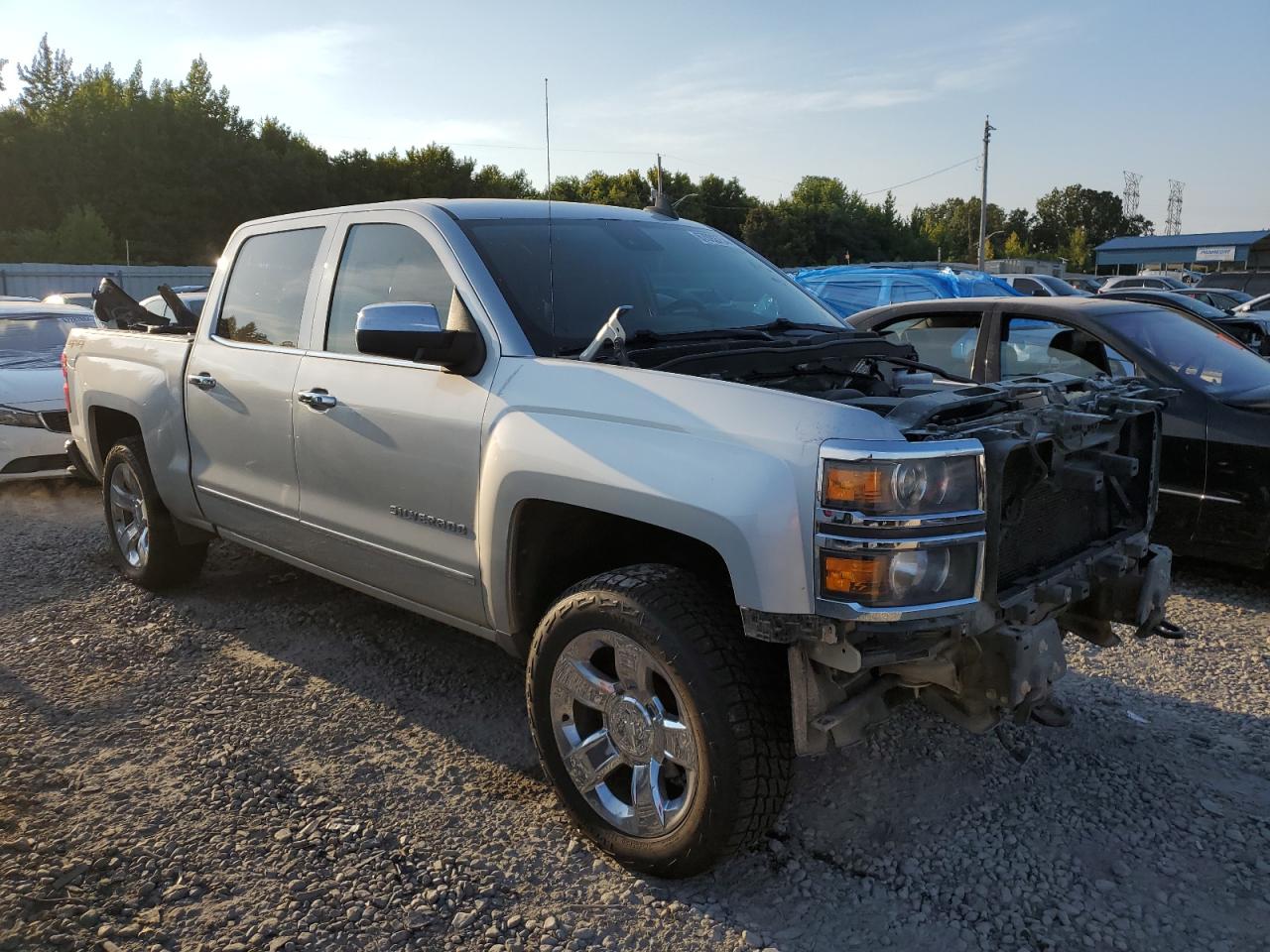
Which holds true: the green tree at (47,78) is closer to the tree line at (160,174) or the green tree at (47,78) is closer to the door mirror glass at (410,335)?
the tree line at (160,174)

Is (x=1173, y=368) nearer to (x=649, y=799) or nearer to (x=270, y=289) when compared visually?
(x=649, y=799)

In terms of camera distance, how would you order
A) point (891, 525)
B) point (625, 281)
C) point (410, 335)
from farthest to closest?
point (625, 281), point (410, 335), point (891, 525)

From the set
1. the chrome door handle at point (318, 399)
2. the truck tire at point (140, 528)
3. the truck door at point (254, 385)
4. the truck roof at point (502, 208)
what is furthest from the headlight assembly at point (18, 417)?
the chrome door handle at point (318, 399)

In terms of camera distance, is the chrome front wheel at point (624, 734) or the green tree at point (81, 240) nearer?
the chrome front wheel at point (624, 734)

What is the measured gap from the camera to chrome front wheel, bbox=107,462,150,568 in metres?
5.25

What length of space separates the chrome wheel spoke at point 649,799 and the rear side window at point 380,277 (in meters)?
1.69

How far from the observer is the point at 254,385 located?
418 cm

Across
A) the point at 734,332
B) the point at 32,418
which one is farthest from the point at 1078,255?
the point at 734,332

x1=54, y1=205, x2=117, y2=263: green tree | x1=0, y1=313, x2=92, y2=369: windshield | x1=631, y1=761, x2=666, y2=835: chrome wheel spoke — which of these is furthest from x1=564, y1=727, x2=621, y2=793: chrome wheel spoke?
x1=54, y1=205, x2=117, y2=263: green tree

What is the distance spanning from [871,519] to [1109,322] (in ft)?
13.1

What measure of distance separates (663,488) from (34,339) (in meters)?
8.66

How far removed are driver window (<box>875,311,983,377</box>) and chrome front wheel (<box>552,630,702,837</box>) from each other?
3.79 meters

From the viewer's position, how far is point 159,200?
5147 cm

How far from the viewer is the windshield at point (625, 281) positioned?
11.1ft
